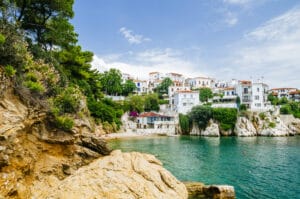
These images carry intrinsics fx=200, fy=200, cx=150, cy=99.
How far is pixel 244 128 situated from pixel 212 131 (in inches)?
305

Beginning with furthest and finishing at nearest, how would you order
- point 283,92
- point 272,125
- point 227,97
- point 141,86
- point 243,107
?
point 141,86 < point 283,92 < point 227,97 < point 243,107 < point 272,125

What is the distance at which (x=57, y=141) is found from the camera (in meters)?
9.55

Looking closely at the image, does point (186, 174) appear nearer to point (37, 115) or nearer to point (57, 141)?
point (57, 141)

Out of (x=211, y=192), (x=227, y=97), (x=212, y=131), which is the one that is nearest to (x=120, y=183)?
(x=211, y=192)

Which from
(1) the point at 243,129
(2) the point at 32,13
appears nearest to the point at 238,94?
(1) the point at 243,129

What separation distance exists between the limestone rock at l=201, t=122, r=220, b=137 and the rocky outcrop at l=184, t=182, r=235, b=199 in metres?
41.3

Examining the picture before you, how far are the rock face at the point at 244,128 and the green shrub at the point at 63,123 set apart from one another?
47471mm

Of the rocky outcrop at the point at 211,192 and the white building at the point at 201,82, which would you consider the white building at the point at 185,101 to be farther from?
the rocky outcrop at the point at 211,192

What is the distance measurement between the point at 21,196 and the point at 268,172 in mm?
17576

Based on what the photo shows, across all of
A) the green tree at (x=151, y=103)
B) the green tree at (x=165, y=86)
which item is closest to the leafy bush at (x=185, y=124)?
the green tree at (x=151, y=103)

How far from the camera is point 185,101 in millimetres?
60844

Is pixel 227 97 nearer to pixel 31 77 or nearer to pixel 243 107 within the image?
pixel 243 107

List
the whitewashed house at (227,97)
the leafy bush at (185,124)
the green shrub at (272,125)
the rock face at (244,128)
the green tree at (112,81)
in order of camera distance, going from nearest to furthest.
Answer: the rock face at (244,128)
the green shrub at (272,125)
the leafy bush at (185,124)
the whitewashed house at (227,97)
the green tree at (112,81)

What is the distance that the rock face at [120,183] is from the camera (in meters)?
6.45
